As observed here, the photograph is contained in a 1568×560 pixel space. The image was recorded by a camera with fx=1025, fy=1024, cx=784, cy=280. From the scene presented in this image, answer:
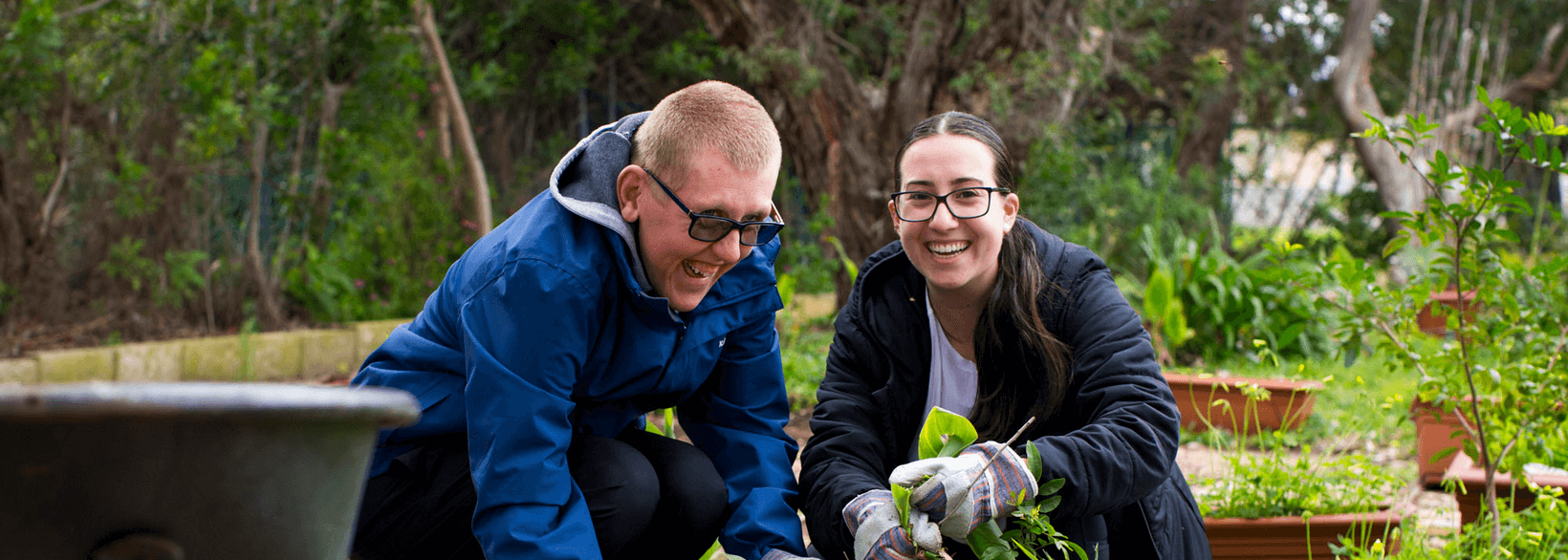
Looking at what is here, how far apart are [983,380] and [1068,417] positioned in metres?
0.18

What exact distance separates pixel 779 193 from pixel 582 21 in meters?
2.17

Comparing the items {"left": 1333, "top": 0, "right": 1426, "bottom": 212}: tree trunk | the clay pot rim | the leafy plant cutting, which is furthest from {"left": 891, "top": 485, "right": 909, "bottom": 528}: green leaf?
{"left": 1333, "top": 0, "right": 1426, "bottom": 212}: tree trunk

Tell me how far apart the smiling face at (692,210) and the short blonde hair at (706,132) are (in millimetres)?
14

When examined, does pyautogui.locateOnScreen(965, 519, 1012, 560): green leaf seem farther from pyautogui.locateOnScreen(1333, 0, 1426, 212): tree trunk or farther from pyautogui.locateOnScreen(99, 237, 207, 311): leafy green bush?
pyautogui.locateOnScreen(1333, 0, 1426, 212): tree trunk

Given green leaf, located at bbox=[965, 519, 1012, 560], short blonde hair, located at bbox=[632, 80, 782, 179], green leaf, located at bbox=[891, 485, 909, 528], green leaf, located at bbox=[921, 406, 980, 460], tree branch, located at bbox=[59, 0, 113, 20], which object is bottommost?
→ green leaf, located at bbox=[965, 519, 1012, 560]

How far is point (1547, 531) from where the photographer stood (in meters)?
1.88

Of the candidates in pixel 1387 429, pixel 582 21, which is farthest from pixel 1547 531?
pixel 582 21

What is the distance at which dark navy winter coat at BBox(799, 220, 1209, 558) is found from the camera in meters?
1.72

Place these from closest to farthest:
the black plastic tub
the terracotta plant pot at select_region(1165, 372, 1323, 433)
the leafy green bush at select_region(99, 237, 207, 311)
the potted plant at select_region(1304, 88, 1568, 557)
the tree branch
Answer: the black plastic tub < the potted plant at select_region(1304, 88, 1568, 557) < the terracotta plant pot at select_region(1165, 372, 1323, 433) < the tree branch < the leafy green bush at select_region(99, 237, 207, 311)

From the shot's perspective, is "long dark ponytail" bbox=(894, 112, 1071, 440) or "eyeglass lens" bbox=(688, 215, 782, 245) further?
"long dark ponytail" bbox=(894, 112, 1071, 440)

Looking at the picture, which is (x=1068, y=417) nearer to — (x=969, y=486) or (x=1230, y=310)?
(x=969, y=486)

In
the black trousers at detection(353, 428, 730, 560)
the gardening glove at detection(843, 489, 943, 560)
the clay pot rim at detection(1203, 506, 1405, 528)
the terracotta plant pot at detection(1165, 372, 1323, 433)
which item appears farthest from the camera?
the terracotta plant pot at detection(1165, 372, 1323, 433)

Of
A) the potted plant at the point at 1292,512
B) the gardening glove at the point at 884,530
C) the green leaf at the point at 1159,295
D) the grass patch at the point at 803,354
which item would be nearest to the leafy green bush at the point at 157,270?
the grass patch at the point at 803,354

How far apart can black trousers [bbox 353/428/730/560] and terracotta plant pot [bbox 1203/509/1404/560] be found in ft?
3.60
